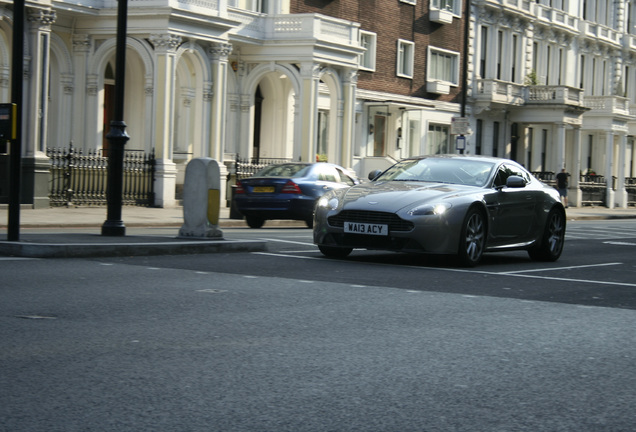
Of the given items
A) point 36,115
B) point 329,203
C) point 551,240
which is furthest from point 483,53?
point 329,203

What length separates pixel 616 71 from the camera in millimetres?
63438

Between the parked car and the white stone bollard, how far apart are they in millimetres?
7821

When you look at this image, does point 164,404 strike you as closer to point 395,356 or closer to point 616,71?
point 395,356

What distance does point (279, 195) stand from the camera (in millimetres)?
22750

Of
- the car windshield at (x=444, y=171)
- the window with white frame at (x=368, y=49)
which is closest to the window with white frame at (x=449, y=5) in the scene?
the window with white frame at (x=368, y=49)

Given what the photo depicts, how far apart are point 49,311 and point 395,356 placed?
284 cm

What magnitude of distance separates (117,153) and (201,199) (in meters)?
1.44

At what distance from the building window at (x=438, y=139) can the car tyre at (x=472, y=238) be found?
33721 mm

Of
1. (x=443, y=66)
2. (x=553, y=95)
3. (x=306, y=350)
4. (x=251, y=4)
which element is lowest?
(x=306, y=350)

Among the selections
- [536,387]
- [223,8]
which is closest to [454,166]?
[536,387]

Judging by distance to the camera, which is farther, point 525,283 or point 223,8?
point 223,8

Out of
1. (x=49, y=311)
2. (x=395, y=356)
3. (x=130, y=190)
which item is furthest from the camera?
(x=130, y=190)

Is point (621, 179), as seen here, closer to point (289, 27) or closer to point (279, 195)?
point (289, 27)

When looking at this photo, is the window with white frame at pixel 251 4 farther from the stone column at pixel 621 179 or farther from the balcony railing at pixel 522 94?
the stone column at pixel 621 179
